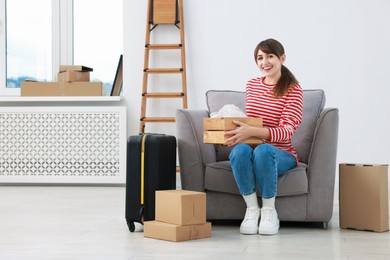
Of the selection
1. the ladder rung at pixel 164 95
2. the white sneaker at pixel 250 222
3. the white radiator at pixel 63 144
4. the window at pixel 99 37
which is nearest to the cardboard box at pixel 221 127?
the white sneaker at pixel 250 222

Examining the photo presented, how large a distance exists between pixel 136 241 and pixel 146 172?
39 cm

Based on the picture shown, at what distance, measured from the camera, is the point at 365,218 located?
3348 millimetres

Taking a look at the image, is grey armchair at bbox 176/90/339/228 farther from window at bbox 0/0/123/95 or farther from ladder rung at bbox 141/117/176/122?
window at bbox 0/0/123/95

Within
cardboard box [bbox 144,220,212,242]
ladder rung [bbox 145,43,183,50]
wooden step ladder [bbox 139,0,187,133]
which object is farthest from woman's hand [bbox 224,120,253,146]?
ladder rung [bbox 145,43,183,50]

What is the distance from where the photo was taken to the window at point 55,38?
20.3ft

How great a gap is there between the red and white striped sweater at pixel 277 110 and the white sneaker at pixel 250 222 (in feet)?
1.16

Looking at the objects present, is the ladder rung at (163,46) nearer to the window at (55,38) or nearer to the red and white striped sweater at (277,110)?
the window at (55,38)

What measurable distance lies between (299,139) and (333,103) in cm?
195

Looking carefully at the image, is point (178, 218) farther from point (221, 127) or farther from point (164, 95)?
point (164, 95)

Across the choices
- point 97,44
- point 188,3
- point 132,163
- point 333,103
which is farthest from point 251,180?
point 97,44

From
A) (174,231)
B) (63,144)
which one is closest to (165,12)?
(63,144)

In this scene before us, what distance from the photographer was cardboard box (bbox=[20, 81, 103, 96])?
5.81m

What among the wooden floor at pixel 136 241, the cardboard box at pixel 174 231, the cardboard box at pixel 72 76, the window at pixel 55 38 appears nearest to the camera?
the wooden floor at pixel 136 241

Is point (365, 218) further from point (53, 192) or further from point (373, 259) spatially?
point (53, 192)
